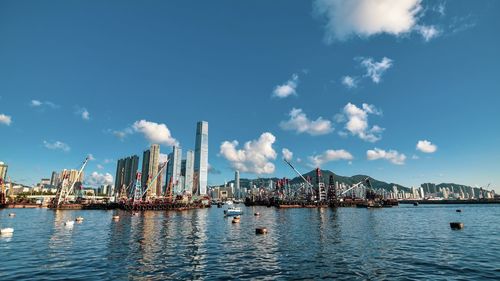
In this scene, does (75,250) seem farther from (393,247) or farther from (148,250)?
(393,247)

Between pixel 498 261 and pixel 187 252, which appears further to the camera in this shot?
pixel 187 252

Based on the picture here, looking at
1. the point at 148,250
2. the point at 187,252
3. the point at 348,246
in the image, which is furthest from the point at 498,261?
the point at 148,250

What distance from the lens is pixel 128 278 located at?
2762 cm

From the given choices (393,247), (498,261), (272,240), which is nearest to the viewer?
(498,261)

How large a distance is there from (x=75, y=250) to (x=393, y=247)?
48.8 m

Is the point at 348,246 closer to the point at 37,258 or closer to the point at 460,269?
the point at 460,269

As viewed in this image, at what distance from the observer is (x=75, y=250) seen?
140 ft

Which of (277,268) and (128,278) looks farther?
(277,268)

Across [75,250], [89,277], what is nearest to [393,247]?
[89,277]

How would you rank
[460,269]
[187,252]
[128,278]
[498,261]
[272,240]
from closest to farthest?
[128,278]
[460,269]
[498,261]
[187,252]
[272,240]

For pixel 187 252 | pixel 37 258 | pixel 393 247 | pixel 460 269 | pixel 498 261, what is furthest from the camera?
pixel 393 247

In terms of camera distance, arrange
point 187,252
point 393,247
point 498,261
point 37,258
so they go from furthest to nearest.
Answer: point 393,247 < point 187,252 < point 37,258 < point 498,261

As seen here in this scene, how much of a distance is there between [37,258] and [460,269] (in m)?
51.0

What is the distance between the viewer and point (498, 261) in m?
34.2
